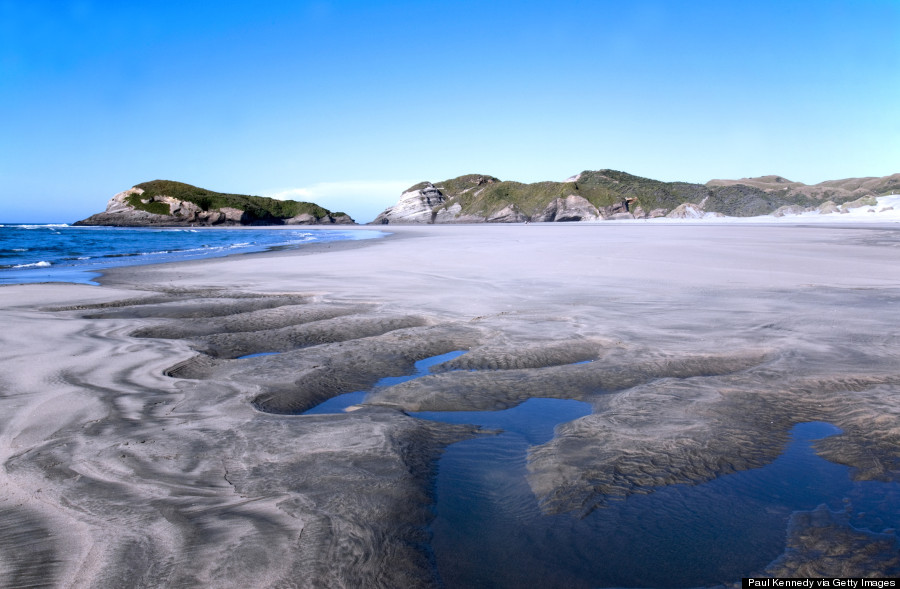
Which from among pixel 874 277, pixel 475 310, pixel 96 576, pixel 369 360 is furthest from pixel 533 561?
pixel 874 277

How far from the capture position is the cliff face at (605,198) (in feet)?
297

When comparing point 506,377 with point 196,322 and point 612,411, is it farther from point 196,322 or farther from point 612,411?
point 196,322

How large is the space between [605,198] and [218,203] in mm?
78772

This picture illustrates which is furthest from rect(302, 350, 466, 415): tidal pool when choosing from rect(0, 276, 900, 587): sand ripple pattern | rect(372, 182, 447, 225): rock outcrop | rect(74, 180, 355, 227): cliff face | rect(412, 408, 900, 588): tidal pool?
rect(372, 182, 447, 225): rock outcrop

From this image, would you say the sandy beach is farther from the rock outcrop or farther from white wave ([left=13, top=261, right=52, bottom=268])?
the rock outcrop

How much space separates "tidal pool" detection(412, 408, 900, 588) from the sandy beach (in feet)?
0.31

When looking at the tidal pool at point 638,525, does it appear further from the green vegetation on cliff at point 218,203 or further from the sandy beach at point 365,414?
the green vegetation on cliff at point 218,203

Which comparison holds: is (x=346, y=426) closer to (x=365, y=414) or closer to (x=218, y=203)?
(x=365, y=414)

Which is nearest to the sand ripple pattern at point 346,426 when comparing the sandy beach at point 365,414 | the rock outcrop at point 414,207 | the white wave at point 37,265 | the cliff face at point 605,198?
the sandy beach at point 365,414

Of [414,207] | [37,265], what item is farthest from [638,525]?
[414,207]

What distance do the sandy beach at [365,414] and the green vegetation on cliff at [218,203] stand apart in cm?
10451

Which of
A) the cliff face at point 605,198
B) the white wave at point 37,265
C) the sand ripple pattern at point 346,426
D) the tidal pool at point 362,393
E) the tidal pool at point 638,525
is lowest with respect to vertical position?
the tidal pool at point 638,525

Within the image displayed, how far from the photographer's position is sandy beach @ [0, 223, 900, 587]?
2.22 meters

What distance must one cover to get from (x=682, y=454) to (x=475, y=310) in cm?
460
